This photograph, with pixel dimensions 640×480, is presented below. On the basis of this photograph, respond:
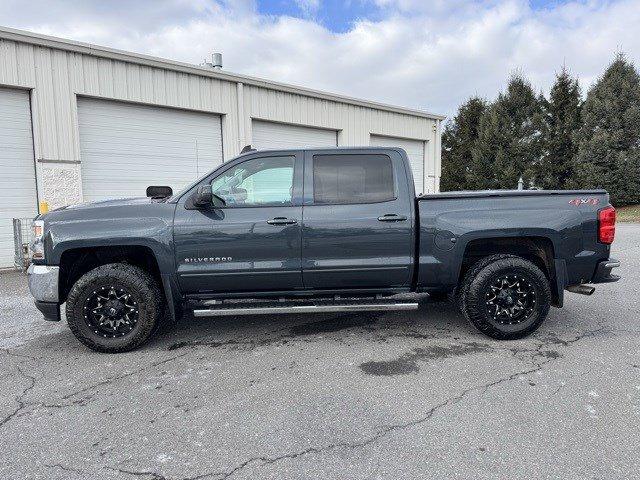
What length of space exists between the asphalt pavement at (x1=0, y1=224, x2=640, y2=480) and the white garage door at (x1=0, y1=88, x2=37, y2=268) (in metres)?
5.28

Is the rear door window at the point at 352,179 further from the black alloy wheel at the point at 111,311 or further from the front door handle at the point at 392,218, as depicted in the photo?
the black alloy wheel at the point at 111,311

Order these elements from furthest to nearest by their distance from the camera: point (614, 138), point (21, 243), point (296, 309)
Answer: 1. point (614, 138)
2. point (21, 243)
3. point (296, 309)

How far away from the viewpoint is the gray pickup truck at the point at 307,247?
158 inches

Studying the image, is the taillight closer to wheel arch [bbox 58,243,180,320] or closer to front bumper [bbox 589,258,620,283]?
front bumper [bbox 589,258,620,283]

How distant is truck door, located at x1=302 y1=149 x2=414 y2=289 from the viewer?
412cm

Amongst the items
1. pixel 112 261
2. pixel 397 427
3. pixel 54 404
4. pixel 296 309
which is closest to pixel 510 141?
pixel 296 309

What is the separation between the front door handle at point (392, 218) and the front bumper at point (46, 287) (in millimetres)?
3021

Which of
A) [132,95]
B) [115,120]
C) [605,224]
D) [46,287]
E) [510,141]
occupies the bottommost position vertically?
[46,287]

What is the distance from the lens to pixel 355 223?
162 inches

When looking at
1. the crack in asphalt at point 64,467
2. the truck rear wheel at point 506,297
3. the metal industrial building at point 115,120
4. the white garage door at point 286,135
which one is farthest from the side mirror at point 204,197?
the white garage door at point 286,135

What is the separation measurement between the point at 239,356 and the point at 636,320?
4.38 metres

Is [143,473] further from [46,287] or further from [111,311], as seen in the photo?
[46,287]

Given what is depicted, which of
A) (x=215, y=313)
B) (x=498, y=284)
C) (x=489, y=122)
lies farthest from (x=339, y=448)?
(x=489, y=122)

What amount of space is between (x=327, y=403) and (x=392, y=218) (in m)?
1.84
